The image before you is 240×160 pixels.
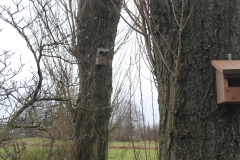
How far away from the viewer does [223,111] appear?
1874mm

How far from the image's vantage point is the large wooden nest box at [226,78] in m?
1.80

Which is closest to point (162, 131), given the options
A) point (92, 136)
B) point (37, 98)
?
point (37, 98)

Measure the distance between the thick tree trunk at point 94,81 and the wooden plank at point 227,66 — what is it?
3.27 m

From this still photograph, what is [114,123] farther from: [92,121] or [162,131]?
[162,131]

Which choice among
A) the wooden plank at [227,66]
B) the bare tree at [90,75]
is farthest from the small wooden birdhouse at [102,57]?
the wooden plank at [227,66]

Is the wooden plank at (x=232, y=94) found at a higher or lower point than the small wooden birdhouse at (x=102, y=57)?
lower

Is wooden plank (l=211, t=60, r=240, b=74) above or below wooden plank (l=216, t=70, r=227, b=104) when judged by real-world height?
above

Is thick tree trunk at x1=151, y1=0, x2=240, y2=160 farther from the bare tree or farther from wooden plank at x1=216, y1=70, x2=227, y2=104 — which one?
the bare tree

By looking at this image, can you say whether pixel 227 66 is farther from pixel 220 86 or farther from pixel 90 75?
pixel 90 75

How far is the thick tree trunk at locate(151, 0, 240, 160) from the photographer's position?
1.86 m

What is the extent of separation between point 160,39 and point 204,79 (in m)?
0.43

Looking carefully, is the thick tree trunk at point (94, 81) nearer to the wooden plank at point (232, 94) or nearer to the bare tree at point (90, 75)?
the bare tree at point (90, 75)

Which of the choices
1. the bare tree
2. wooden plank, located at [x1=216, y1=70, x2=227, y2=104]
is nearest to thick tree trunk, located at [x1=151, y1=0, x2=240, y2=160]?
wooden plank, located at [x1=216, y1=70, x2=227, y2=104]

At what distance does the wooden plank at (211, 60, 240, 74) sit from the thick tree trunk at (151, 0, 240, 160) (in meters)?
0.05
